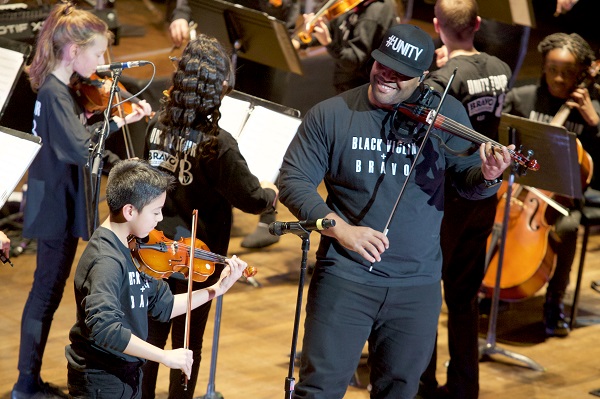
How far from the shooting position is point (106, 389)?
326 cm

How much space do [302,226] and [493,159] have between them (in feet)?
2.34

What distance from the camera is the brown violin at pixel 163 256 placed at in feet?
11.0

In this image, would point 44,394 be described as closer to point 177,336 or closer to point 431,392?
point 177,336

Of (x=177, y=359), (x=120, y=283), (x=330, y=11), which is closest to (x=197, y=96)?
(x=120, y=283)

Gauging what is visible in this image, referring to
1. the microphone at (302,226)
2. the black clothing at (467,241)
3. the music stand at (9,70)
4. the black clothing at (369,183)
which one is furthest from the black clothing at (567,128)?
the music stand at (9,70)

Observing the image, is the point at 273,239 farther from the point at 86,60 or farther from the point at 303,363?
the point at 303,363

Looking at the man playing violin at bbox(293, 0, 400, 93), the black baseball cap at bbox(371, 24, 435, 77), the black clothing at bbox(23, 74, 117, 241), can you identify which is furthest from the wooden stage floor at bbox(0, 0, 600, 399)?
the black baseball cap at bbox(371, 24, 435, 77)

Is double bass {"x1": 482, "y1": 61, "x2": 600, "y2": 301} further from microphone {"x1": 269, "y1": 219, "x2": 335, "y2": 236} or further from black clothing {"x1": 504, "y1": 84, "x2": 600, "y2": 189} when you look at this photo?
microphone {"x1": 269, "y1": 219, "x2": 335, "y2": 236}

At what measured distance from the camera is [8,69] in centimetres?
465

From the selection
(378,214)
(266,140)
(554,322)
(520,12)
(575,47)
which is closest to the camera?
(378,214)

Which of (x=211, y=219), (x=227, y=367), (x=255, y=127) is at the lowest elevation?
(x=227, y=367)

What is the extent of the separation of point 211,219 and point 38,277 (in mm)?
1044

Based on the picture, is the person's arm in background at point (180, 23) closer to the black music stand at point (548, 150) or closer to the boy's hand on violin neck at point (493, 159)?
the black music stand at point (548, 150)

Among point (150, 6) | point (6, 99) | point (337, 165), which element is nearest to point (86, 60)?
point (6, 99)
